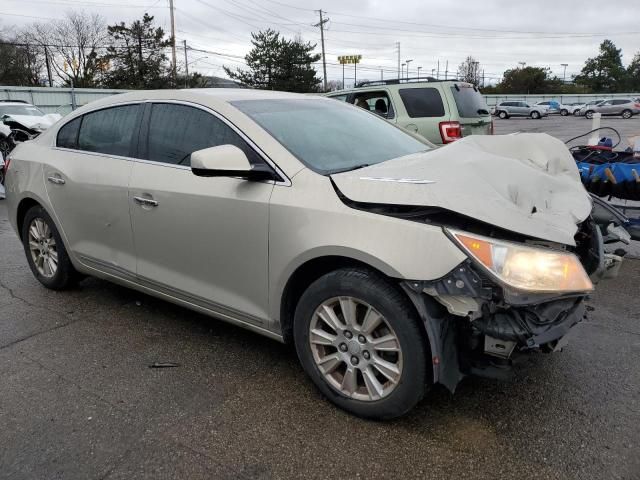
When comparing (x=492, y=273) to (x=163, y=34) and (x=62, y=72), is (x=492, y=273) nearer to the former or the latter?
(x=163, y=34)

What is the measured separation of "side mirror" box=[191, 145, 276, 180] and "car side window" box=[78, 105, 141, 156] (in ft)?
3.69

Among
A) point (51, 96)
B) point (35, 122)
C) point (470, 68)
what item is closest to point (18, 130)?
point (35, 122)

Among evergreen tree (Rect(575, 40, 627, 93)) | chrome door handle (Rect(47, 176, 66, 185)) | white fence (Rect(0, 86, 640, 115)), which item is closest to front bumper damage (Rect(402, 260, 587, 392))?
chrome door handle (Rect(47, 176, 66, 185))

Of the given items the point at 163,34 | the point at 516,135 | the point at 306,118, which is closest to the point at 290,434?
the point at 306,118

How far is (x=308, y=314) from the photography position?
8.98ft

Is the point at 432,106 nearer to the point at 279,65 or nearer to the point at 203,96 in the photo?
the point at 203,96

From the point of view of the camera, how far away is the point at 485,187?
8.25 ft

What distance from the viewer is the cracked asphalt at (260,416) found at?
237cm

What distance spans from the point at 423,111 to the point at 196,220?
6.07 m

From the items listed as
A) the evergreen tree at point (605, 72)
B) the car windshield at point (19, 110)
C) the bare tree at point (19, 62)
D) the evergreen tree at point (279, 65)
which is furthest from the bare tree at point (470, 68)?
the car windshield at point (19, 110)

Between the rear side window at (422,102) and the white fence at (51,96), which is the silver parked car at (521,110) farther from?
the rear side window at (422,102)

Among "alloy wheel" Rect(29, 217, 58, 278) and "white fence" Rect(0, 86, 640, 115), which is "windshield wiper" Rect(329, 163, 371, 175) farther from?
"white fence" Rect(0, 86, 640, 115)

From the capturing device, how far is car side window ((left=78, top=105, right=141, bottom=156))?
3.70m

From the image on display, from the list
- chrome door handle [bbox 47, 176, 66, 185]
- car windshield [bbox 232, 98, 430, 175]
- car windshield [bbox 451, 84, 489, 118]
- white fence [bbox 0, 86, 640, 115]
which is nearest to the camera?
car windshield [bbox 232, 98, 430, 175]
